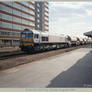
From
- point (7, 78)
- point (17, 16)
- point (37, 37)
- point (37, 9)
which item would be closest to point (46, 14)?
point (37, 9)

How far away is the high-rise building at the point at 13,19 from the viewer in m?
60.6

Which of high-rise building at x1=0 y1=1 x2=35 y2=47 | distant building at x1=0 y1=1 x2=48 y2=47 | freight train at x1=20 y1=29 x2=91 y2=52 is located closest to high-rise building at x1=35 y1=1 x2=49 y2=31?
distant building at x1=0 y1=1 x2=48 y2=47

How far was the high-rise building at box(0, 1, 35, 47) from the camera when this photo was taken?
60.6 m

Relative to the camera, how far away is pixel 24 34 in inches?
1057

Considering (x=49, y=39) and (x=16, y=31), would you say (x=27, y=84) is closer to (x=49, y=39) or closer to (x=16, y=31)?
(x=49, y=39)

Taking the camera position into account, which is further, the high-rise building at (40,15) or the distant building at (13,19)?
the high-rise building at (40,15)

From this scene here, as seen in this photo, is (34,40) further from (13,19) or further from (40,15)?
(40,15)

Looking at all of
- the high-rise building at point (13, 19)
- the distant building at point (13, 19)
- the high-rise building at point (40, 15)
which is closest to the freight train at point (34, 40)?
the distant building at point (13, 19)

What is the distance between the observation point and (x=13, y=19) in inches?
2665

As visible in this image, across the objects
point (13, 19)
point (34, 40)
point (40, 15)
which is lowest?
point (34, 40)

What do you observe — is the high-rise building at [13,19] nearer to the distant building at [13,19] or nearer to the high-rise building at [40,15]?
the distant building at [13,19]

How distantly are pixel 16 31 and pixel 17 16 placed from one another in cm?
705

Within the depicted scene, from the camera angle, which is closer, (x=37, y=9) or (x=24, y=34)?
(x=24, y=34)

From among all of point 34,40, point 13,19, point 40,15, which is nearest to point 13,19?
point 13,19
